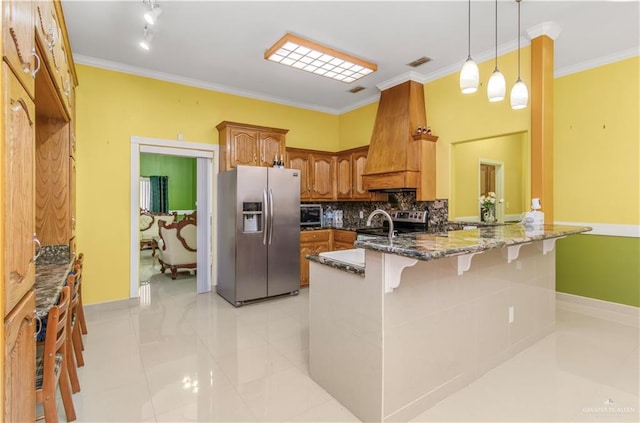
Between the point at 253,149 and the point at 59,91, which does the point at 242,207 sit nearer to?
the point at 253,149

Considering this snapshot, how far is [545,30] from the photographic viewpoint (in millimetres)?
3080

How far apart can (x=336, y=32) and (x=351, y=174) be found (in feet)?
8.10

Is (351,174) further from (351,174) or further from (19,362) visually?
(19,362)

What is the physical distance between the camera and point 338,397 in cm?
214

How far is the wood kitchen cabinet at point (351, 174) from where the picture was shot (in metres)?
5.20

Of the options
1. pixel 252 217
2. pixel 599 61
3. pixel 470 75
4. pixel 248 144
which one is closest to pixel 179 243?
pixel 252 217

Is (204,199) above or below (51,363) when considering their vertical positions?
above

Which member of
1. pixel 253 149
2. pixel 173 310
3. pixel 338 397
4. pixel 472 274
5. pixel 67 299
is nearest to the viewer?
pixel 67 299

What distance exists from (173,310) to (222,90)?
3.14 metres

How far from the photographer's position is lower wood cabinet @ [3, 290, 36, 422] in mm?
1028

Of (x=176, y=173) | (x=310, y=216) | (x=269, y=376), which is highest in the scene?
(x=176, y=173)

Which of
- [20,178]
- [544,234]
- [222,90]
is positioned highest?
[222,90]

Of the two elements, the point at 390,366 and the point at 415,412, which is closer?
the point at 390,366

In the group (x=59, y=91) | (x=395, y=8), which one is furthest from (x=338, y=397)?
(x=395, y=8)
